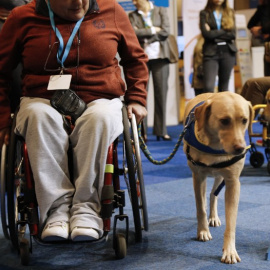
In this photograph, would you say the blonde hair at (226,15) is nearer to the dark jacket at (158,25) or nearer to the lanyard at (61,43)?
the dark jacket at (158,25)

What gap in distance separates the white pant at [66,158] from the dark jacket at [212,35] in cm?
420

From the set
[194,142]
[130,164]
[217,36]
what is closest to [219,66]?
[217,36]

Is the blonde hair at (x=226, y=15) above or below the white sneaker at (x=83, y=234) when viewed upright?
above

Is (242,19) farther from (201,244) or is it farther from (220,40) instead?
(201,244)

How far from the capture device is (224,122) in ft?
7.77

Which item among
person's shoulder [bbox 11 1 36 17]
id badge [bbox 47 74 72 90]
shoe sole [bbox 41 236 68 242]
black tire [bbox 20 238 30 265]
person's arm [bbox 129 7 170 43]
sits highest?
person's shoulder [bbox 11 1 36 17]

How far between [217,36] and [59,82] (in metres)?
4.16

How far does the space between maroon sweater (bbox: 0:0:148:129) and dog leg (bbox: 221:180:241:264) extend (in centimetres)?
71

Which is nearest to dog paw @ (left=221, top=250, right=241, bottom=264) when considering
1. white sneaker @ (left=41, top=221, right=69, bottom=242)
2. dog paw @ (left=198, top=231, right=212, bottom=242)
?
dog paw @ (left=198, top=231, right=212, bottom=242)

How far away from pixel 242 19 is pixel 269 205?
24.7ft

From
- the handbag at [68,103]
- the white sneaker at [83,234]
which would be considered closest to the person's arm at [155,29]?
the handbag at [68,103]

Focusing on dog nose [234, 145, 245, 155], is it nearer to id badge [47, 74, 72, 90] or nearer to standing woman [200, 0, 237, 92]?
id badge [47, 74, 72, 90]

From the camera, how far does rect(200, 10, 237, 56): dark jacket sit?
6.39m

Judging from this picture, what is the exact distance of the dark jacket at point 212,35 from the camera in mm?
6391
